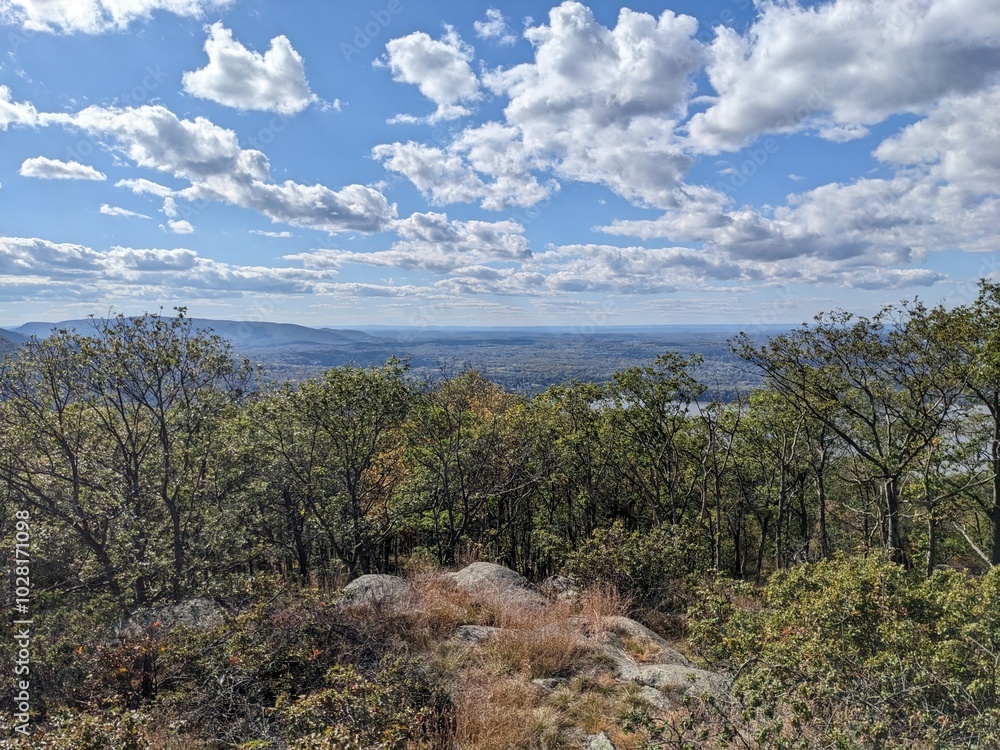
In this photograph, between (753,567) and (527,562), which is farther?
(753,567)

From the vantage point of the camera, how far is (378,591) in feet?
32.3

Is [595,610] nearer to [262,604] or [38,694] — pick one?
[262,604]

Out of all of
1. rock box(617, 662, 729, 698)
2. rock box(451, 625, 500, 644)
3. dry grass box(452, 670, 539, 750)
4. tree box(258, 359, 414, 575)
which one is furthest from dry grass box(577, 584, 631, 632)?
tree box(258, 359, 414, 575)

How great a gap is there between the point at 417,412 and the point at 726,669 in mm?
12740

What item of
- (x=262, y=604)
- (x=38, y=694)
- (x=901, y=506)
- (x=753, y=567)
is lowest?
(x=753, y=567)

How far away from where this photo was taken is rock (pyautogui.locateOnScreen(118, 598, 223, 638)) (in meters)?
7.93

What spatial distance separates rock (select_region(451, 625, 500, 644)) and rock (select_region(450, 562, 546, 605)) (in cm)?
164

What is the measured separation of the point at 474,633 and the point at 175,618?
4.66 metres

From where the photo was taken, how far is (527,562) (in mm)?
24719

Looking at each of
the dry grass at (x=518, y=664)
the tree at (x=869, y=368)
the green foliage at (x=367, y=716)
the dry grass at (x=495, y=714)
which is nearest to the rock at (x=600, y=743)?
the dry grass at (x=518, y=664)

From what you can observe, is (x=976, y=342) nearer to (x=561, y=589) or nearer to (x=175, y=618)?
(x=561, y=589)

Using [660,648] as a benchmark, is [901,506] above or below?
below

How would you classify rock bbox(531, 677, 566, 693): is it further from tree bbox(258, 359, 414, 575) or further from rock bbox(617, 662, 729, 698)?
tree bbox(258, 359, 414, 575)

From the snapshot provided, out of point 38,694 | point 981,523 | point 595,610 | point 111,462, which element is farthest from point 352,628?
point 981,523
